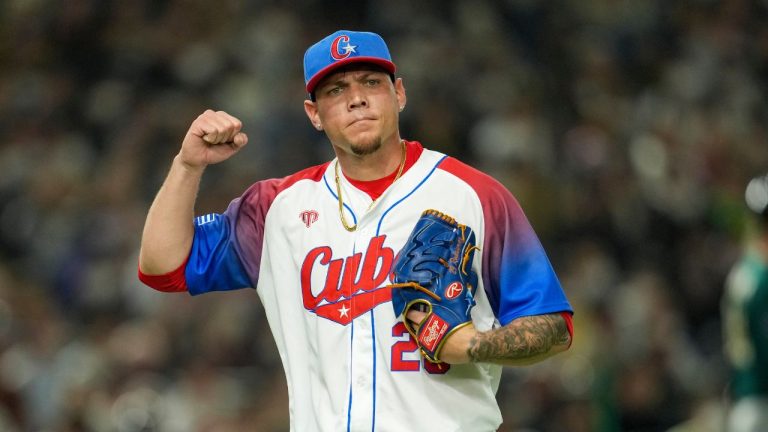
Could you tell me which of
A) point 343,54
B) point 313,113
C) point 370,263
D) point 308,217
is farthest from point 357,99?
point 370,263

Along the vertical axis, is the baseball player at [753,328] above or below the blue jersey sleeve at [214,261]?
below

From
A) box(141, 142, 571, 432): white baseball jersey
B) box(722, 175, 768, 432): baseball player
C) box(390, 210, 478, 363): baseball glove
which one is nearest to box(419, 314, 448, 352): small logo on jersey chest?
box(390, 210, 478, 363): baseball glove

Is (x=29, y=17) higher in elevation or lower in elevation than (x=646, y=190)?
higher

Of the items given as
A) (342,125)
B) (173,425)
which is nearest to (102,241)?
(173,425)

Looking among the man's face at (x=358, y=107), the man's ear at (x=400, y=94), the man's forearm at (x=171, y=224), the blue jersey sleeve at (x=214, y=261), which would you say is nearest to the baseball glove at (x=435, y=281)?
the man's face at (x=358, y=107)

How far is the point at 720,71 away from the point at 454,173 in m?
6.59

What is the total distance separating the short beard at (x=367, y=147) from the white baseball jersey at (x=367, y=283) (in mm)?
132

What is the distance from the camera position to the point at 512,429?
6.88m

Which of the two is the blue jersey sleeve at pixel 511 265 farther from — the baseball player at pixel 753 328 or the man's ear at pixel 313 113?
the baseball player at pixel 753 328

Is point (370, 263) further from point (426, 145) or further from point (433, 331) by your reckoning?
point (426, 145)

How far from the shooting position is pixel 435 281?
11.4 ft

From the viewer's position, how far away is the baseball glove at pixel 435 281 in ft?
11.4

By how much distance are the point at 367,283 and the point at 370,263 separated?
6cm

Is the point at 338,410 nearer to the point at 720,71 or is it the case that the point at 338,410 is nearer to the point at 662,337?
the point at 662,337
